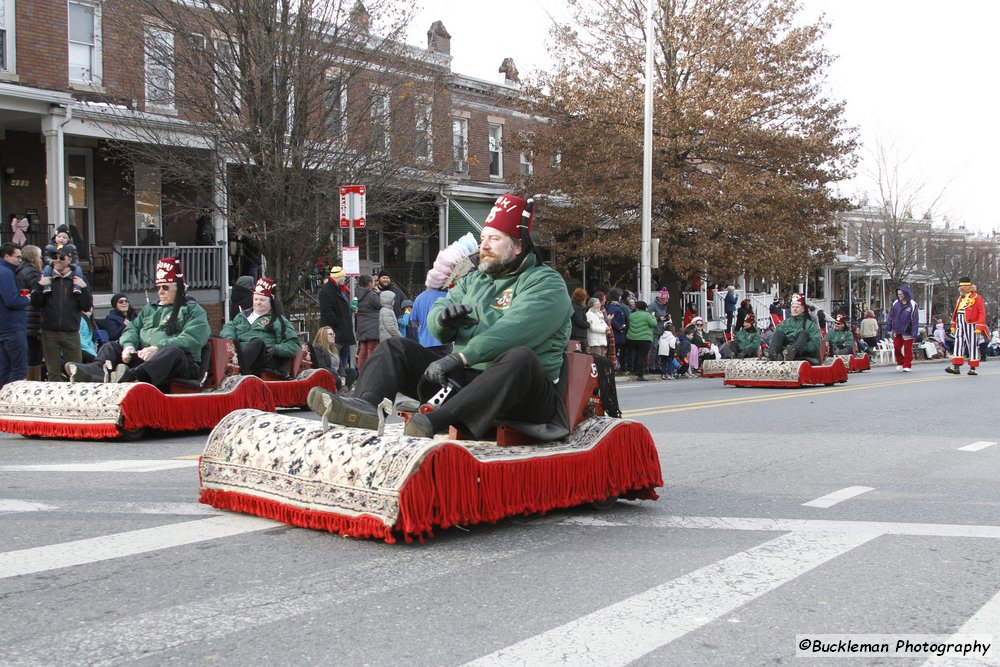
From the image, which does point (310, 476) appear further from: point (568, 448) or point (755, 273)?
point (755, 273)

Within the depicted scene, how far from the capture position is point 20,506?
18.4ft

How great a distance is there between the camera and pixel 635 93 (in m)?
28.5

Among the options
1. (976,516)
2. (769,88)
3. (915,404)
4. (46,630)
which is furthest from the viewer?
(769,88)

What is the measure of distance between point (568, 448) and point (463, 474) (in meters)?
0.92

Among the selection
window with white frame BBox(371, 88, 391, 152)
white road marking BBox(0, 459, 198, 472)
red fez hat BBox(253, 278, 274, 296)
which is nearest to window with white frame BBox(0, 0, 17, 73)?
window with white frame BBox(371, 88, 391, 152)

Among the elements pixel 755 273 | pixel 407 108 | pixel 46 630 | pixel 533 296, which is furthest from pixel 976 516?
pixel 755 273

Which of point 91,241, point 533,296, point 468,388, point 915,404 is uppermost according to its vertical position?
point 91,241

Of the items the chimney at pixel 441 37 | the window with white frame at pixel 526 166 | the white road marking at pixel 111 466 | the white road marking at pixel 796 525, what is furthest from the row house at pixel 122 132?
the white road marking at pixel 796 525

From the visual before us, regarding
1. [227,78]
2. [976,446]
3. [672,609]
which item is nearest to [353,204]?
[227,78]

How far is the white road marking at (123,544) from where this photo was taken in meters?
4.32

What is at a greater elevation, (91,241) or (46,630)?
(91,241)

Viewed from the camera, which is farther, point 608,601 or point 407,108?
point 407,108

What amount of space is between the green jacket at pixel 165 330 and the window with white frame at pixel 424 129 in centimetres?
1110

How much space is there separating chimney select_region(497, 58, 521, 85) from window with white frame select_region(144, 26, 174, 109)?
53.1ft
